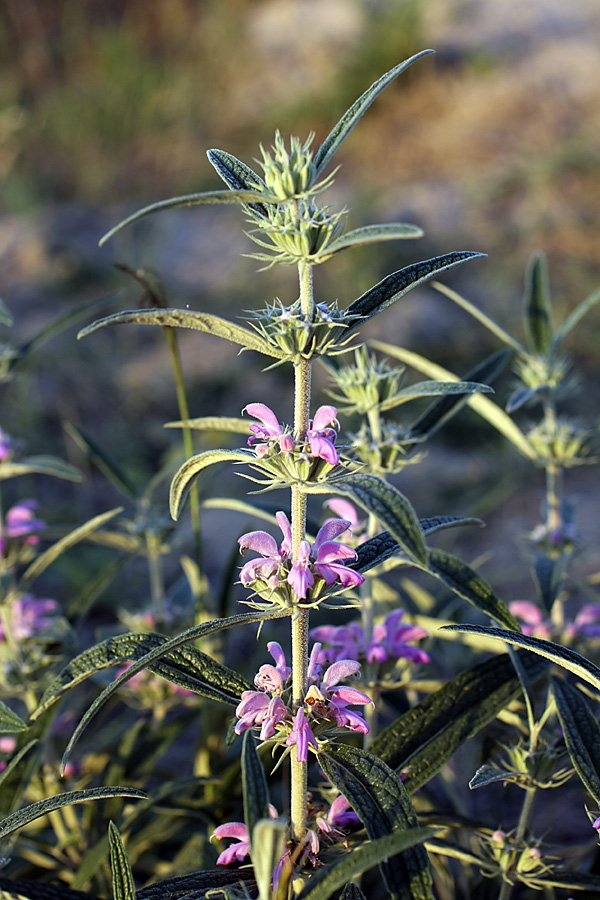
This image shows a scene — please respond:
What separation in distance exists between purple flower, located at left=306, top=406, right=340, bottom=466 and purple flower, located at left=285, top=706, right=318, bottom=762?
246mm

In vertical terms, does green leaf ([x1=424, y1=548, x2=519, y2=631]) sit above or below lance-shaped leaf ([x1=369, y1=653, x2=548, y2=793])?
above

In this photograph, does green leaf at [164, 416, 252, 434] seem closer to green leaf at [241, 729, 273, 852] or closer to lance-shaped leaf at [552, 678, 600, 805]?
green leaf at [241, 729, 273, 852]

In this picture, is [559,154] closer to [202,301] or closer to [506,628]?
[202,301]

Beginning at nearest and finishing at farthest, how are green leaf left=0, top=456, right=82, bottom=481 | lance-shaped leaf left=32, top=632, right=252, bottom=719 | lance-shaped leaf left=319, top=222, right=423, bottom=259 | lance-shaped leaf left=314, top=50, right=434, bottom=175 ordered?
1. lance-shaped leaf left=319, top=222, right=423, bottom=259
2. lance-shaped leaf left=314, top=50, right=434, bottom=175
3. lance-shaped leaf left=32, top=632, right=252, bottom=719
4. green leaf left=0, top=456, right=82, bottom=481

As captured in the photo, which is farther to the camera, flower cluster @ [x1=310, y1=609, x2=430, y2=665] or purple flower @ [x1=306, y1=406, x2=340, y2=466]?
flower cluster @ [x1=310, y1=609, x2=430, y2=665]

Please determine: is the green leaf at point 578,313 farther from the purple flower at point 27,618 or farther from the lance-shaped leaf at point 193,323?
the purple flower at point 27,618

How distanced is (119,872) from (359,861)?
0.27 metres

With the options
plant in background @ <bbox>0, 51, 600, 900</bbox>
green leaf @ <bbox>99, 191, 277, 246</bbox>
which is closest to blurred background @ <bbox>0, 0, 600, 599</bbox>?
plant in background @ <bbox>0, 51, 600, 900</bbox>

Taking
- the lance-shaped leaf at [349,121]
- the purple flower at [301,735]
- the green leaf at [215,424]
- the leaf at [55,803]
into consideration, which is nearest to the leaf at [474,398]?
the green leaf at [215,424]

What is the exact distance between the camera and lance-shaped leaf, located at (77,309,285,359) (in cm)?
64

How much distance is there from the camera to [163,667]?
0.82 metres

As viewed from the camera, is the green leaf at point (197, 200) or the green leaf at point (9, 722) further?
the green leaf at point (9, 722)

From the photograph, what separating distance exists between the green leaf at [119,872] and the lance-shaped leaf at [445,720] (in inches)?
11.3

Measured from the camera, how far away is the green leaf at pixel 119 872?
0.77 meters
